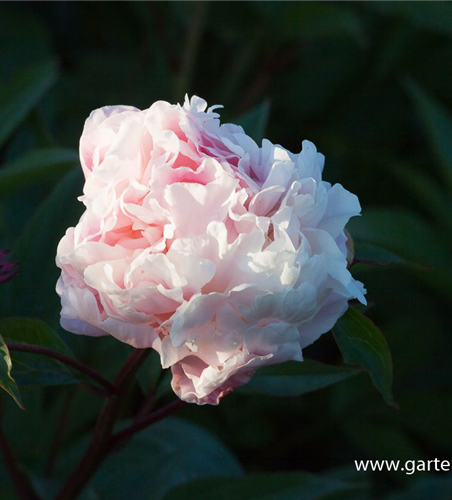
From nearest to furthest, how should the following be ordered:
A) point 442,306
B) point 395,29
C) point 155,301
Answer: point 155,301
point 442,306
point 395,29

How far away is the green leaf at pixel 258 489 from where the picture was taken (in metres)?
0.72

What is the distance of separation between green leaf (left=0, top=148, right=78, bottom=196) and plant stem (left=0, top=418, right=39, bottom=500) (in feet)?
0.98

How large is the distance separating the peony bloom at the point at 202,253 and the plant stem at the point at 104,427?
0.07 m

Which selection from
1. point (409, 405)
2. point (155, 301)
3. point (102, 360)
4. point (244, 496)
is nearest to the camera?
point (155, 301)

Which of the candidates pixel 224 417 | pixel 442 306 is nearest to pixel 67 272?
pixel 224 417

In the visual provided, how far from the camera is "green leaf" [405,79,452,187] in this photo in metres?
1.09

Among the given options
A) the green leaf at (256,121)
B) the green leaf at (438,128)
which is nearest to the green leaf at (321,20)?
the green leaf at (438,128)

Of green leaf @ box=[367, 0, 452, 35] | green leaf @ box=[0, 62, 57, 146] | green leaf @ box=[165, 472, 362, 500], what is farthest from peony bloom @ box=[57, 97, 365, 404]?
green leaf @ box=[367, 0, 452, 35]

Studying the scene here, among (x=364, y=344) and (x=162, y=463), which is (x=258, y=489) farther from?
(x=364, y=344)

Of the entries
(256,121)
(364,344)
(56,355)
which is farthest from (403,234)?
(56,355)

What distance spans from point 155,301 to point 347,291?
121mm

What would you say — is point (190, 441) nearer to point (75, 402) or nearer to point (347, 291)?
point (75, 402)

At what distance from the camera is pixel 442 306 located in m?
1.34

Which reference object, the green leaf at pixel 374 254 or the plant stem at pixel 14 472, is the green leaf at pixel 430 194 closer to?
the green leaf at pixel 374 254
